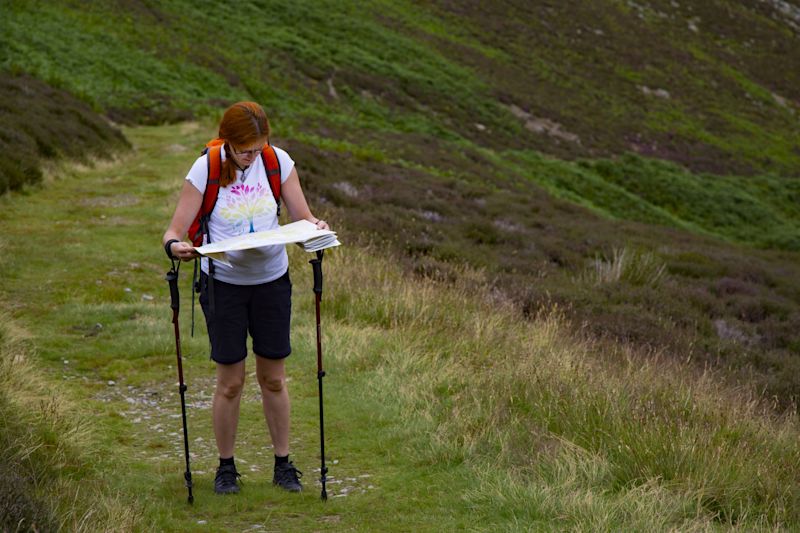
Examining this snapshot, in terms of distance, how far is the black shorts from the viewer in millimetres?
4977

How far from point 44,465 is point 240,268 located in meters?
1.52

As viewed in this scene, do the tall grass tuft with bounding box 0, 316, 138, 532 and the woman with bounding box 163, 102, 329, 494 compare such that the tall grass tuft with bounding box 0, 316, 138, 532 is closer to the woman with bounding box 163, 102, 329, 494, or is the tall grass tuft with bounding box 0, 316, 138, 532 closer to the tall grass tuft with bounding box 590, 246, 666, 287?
the woman with bounding box 163, 102, 329, 494

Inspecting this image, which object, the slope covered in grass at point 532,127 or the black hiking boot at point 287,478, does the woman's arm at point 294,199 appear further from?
the slope covered in grass at point 532,127

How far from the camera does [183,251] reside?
15.4 ft

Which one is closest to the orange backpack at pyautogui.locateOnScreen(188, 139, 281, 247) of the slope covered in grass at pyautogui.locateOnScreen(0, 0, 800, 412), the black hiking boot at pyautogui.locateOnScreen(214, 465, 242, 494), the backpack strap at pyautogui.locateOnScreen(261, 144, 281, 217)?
the backpack strap at pyautogui.locateOnScreen(261, 144, 281, 217)

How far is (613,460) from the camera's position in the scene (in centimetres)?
542

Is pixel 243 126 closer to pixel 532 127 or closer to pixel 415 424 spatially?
pixel 415 424

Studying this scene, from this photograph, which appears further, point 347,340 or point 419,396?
point 347,340

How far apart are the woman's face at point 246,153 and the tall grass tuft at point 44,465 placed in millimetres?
1817

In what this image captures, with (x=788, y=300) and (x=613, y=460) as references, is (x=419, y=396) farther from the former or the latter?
(x=788, y=300)

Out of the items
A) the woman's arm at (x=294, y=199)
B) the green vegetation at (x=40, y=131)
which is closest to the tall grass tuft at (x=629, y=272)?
the green vegetation at (x=40, y=131)

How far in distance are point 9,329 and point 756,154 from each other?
48542 millimetres

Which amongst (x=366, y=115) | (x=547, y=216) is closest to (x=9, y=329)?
(x=547, y=216)

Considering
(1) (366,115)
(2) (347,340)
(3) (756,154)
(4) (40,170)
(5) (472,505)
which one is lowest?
(3) (756,154)
